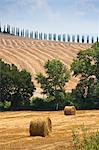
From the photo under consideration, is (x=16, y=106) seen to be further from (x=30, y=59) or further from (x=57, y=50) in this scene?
(x=57, y=50)

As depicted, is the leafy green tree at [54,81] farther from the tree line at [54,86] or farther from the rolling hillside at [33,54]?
the rolling hillside at [33,54]

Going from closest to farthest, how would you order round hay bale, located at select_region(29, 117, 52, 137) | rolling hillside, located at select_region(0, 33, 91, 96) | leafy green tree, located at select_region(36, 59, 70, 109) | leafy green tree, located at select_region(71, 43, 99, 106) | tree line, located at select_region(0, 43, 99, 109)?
round hay bale, located at select_region(29, 117, 52, 137) → tree line, located at select_region(0, 43, 99, 109) → leafy green tree, located at select_region(36, 59, 70, 109) → leafy green tree, located at select_region(71, 43, 99, 106) → rolling hillside, located at select_region(0, 33, 91, 96)

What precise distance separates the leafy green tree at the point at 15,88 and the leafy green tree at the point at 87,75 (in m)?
7.23

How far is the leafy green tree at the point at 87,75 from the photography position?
58000 millimetres

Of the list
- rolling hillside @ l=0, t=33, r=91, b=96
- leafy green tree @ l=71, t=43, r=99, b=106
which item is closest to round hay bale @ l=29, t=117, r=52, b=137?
leafy green tree @ l=71, t=43, r=99, b=106

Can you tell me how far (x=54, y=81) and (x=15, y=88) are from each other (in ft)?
19.5

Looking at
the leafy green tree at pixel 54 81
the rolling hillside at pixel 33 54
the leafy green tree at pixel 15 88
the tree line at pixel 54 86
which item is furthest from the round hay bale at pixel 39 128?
the rolling hillside at pixel 33 54

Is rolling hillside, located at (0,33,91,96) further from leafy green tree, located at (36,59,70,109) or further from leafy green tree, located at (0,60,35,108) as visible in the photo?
leafy green tree, located at (0,60,35,108)

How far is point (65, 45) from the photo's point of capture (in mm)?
158625

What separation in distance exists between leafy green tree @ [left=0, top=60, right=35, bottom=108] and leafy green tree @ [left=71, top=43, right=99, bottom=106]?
7.23 meters

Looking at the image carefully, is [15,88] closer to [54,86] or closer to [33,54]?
[54,86]

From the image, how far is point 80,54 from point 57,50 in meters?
82.3

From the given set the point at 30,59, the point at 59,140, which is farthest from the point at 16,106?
the point at 30,59

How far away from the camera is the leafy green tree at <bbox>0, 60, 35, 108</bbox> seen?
57781mm
